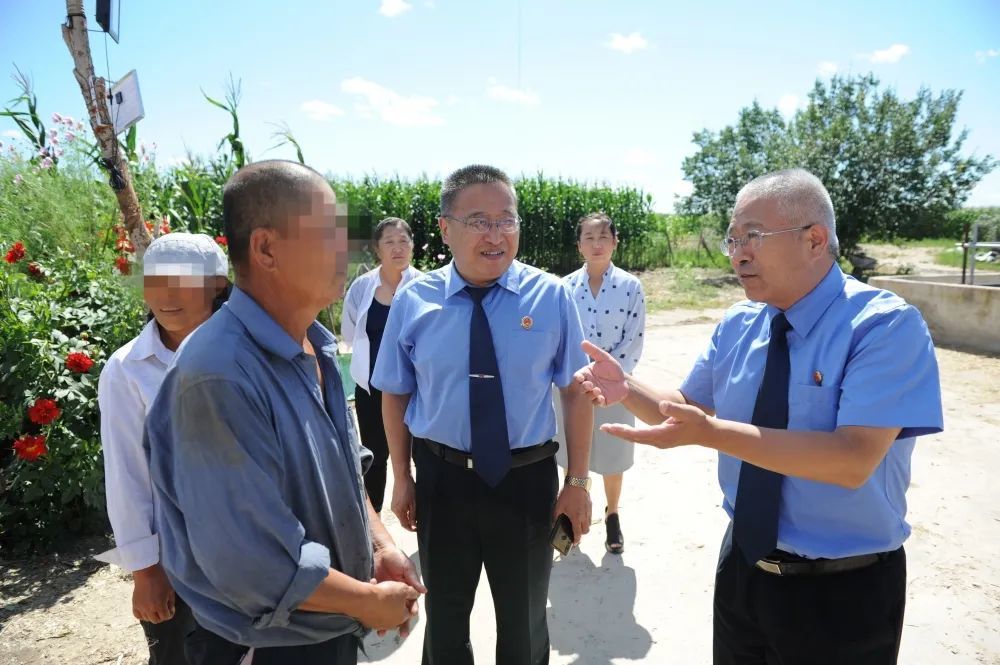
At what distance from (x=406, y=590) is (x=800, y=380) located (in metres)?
1.29

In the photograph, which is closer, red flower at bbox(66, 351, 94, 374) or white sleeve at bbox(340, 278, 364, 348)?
red flower at bbox(66, 351, 94, 374)

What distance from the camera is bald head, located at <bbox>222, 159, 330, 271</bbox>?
1258mm

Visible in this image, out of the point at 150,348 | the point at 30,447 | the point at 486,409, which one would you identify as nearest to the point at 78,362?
the point at 30,447

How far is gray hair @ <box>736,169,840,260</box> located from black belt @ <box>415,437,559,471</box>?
4.06 ft

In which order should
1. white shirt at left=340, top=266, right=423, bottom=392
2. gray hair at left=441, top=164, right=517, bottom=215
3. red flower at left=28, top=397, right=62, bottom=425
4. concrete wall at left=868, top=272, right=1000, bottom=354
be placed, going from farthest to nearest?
concrete wall at left=868, top=272, right=1000, bottom=354
white shirt at left=340, top=266, right=423, bottom=392
red flower at left=28, top=397, right=62, bottom=425
gray hair at left=441, top=164, right=517, bottom=215

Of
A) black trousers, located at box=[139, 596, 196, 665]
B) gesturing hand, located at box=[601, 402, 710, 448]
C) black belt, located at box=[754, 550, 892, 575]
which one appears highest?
gesturing hand, located at box=[601, 402, 710, 448]

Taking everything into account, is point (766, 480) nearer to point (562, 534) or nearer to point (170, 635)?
point (562, 534)

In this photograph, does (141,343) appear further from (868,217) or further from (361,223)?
(868,217)

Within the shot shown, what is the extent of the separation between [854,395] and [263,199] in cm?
158

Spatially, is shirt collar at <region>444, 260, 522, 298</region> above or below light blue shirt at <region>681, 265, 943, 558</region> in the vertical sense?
above

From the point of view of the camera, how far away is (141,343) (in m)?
2.04

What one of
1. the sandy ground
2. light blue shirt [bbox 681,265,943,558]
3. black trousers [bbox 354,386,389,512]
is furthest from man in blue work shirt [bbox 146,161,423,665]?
black trousers [bbox 354,386,389,512]

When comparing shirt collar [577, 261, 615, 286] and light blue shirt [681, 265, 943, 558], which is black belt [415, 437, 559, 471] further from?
shirt collar [577, 261, 615, 286]

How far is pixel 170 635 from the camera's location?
210 centimetres
